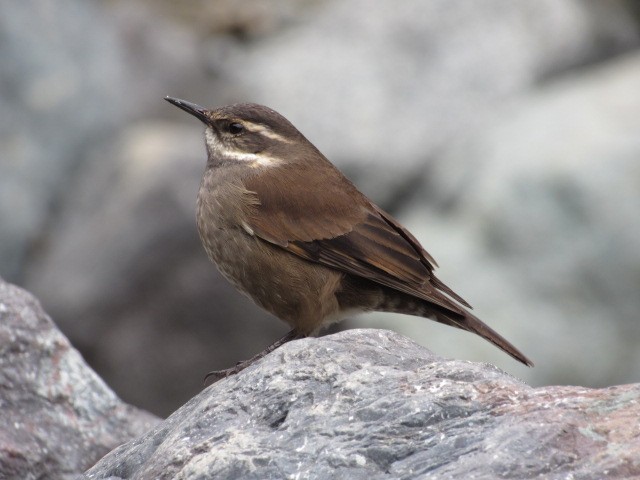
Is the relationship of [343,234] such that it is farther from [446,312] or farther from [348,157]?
[348,157]

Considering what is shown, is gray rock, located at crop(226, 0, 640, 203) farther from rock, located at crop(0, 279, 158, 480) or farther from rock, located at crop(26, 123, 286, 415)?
rock, located at crop(0, 279, 158, 480)

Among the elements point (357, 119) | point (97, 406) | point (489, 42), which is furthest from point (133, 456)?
point (489, 42)

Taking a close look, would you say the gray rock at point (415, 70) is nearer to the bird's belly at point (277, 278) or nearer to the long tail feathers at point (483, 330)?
the long tail feathers at point (483, 330)

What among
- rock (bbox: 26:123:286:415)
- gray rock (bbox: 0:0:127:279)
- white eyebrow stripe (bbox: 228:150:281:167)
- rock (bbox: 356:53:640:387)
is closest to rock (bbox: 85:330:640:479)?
white eyebrow stripe (bbox: 228:150:281:167)

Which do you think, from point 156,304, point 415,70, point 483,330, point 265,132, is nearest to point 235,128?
point 265,132

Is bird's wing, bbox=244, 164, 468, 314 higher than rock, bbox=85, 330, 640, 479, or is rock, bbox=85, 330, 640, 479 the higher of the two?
bird's wing, bbox=244, 164, 468, 314

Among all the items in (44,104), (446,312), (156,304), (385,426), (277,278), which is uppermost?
(44,104)
